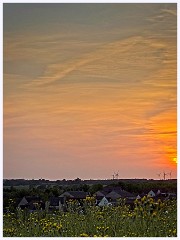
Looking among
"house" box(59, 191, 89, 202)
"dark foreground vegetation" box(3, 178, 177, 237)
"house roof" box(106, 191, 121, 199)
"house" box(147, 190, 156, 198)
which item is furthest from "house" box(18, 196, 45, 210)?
"house" box(147, 190, 156, 198)

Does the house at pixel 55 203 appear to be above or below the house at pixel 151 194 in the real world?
below

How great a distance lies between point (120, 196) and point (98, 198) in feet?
0.57

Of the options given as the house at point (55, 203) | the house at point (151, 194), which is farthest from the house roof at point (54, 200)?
the house at point (151, 194)

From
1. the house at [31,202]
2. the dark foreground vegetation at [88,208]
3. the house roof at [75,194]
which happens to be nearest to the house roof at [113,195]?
the dark foreground vegetation at [88,208]

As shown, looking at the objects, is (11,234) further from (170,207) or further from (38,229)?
(170,207)

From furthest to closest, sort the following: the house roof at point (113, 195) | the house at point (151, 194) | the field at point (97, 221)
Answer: the house roof at point (113, 195)
the house at point (151, 194)
the field at point (97, 221)

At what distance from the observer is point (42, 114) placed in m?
4.57

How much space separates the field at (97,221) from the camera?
420 cm

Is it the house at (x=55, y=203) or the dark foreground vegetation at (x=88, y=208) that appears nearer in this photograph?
the dark foreground vegetation at (x=88, y=208)

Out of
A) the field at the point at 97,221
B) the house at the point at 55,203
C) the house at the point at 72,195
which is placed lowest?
the field at the point at 97,221

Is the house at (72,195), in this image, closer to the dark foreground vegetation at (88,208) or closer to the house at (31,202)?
the dark foreground vegetation at (88,208)

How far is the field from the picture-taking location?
420 cm

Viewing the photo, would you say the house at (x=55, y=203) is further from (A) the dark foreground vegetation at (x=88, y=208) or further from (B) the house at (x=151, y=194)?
(B) the house at (x=151, y=194)

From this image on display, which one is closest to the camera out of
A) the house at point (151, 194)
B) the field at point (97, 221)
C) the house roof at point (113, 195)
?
the field at point (97, 221)
